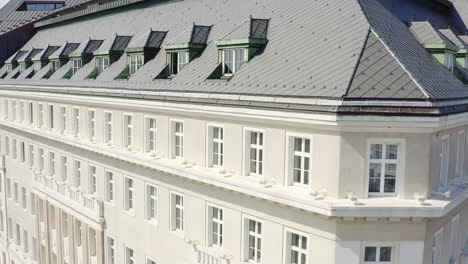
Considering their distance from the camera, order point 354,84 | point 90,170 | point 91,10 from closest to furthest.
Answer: point 354,84, point 90,170, point 91,10

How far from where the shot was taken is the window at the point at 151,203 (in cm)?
2442

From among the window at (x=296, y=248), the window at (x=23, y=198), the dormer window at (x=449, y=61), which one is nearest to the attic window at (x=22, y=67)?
the window at (x=23, y=198)

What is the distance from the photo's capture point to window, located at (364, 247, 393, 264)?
16.0 m

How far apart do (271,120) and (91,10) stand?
26.4m

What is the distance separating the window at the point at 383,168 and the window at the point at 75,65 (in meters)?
23.0

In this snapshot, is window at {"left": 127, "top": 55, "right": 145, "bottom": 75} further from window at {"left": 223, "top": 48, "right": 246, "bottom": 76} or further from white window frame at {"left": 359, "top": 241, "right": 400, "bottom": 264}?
white window frame at {"left": 359, "top": 241, "right": 400, "bottom": 264}

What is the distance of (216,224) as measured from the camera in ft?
67.3

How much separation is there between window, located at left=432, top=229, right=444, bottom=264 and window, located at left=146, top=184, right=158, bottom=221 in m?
12.8

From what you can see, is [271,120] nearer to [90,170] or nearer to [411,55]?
[411,55]

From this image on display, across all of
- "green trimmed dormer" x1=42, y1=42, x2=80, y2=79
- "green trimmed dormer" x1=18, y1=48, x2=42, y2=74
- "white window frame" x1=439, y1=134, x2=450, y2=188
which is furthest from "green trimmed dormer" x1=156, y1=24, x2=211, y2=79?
"green trimmed dormer" x1=18, y1=48, x2=42, y2=74

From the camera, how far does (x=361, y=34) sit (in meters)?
17.3

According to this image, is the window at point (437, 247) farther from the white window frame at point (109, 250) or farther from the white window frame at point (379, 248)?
the white window frame at point (109, 250)

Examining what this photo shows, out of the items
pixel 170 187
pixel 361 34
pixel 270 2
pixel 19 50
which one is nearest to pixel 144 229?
pixel 170 187

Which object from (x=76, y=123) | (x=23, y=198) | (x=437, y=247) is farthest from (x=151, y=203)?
(x=23, y=198)
